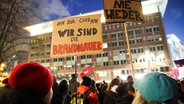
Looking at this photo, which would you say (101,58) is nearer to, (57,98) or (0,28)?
(0,28)

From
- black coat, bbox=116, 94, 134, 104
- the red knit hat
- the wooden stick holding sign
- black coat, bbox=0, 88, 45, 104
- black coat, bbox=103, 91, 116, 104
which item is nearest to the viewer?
black coat, bbox=0, 88, 45, 104

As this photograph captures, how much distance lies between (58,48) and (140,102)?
5022mm

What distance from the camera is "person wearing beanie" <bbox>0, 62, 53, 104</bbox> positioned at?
1.24 m

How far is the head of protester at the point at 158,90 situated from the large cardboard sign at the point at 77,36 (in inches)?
182

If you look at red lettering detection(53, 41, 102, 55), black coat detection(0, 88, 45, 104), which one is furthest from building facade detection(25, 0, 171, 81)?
black coat detection(0, 88, 45, 104)

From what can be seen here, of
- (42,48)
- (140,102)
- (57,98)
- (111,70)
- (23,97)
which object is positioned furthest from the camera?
(111,70)

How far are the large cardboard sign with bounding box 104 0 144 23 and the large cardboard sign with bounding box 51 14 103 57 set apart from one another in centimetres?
100

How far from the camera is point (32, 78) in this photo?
4.44ft

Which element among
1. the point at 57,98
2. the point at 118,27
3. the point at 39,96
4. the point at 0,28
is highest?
the point at 118,27

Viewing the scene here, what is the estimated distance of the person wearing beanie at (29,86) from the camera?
124 cm

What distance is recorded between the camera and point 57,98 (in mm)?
4016

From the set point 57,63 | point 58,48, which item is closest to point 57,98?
point 58,48

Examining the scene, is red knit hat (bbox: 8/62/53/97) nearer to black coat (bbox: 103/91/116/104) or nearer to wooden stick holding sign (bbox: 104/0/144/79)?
black coat (bbox: 103/91/116/104)

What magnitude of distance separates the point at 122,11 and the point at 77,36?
1.72 meters
